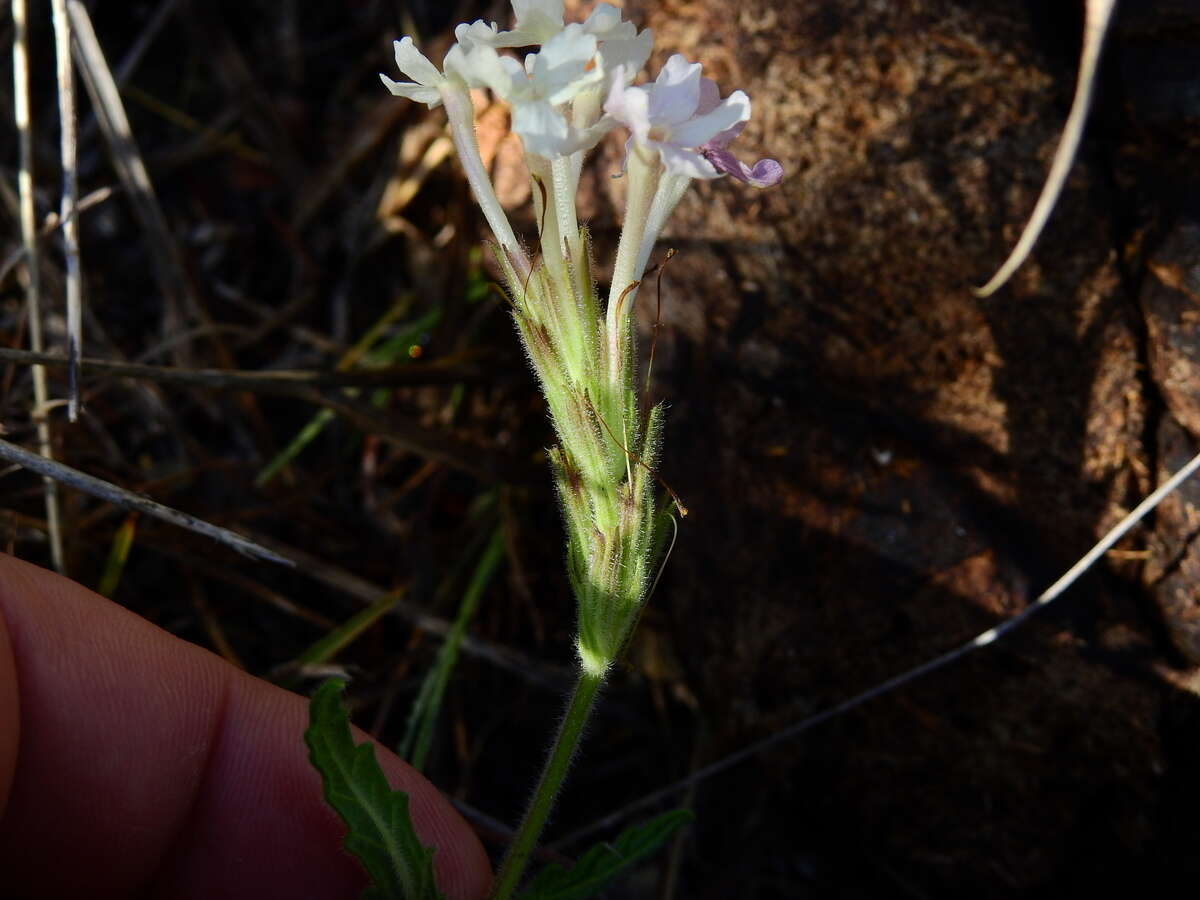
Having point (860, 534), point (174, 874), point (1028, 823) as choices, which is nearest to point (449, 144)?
point (860, 534)

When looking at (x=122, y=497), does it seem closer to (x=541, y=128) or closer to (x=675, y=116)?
(x=541, y=128)

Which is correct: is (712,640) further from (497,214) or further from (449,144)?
(449,144)

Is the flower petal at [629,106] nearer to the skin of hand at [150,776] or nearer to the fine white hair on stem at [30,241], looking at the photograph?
the skin of hand at [150,776]

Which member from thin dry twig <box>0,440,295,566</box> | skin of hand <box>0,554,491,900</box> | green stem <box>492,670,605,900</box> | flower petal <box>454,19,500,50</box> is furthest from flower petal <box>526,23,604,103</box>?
skin of hand <box>0,554,491,900</box>

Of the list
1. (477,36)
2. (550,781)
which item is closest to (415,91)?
(477,36)

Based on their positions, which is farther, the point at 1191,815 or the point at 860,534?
the point at 860,534

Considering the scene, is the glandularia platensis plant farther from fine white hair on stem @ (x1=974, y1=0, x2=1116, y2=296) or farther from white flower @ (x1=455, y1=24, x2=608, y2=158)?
fine white hair on stem @ (x1=974, y1=0, x2=1116, y2=296)
